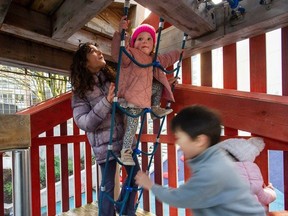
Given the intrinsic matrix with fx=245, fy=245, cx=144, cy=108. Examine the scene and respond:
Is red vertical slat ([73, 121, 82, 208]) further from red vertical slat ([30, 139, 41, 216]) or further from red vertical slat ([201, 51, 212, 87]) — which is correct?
red vertical slat ([201, 51, 212, 87])

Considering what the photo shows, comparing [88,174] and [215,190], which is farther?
[88,174]

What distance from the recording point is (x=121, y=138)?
139 centimetres

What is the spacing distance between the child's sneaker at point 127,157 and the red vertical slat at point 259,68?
691 mm

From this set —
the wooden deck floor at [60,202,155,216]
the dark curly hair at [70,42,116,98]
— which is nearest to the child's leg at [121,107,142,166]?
the dark curly hair at [70,42,116,98]

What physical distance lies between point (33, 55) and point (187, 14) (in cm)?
123

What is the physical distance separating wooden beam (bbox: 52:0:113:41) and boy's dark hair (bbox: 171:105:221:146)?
0.69 metres

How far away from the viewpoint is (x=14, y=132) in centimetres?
54

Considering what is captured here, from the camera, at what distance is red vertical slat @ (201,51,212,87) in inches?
63.6

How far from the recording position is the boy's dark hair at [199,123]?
78 cm

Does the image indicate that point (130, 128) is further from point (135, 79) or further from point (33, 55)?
point (33, 55)

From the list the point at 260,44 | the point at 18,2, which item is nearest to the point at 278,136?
the point at 260,44

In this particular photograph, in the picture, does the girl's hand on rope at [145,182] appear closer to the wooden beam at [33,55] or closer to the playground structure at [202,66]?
the playground structure at [202,66]

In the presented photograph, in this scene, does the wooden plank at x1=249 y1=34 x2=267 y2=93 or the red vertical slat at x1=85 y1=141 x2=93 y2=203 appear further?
the red vertical slat at x1=85 y1=141 x2=93 y2=203

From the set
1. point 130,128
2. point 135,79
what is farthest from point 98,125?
point 135,79
